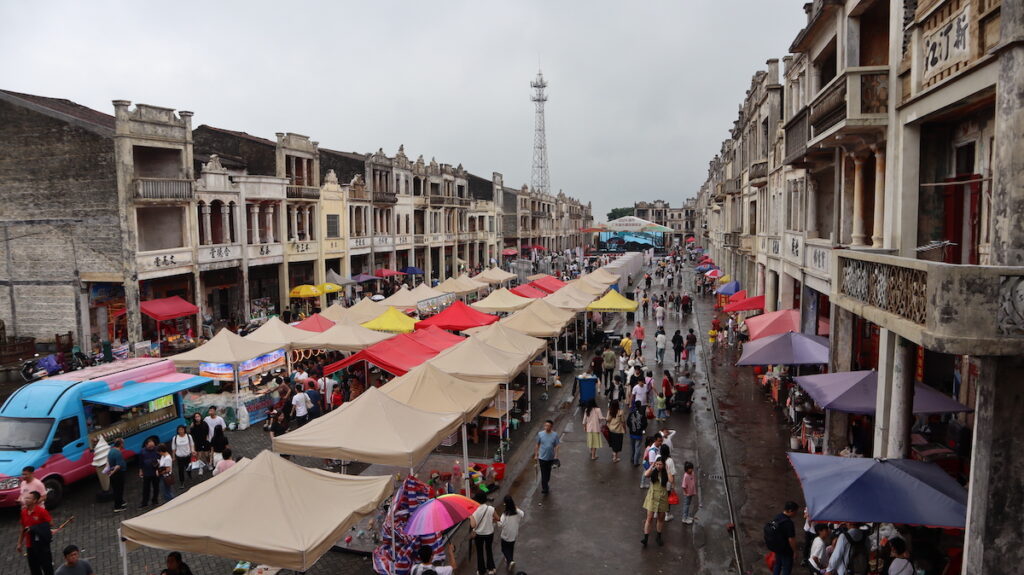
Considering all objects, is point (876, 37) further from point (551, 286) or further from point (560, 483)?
point (551, 286)

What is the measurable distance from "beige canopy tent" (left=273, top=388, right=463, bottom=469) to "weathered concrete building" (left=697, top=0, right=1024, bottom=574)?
274 inches

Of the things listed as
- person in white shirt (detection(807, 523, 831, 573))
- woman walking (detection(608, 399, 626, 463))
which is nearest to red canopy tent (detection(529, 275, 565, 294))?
woman walking (detection(608, 399, 626, 463))

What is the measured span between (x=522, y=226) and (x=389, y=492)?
247ft

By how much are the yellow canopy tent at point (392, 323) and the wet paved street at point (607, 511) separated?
7020 mm

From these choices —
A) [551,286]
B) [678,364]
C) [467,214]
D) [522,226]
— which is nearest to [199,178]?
[551,286]

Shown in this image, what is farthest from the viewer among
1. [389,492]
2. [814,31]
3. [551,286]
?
[551,286]

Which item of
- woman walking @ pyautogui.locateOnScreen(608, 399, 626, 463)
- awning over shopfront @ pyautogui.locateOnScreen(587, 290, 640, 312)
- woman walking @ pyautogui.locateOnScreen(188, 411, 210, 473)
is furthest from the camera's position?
awning over shopfront @ pyautogui.locateOnScreen(587, 290, 640, 312)

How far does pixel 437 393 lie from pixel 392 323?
10608 millimetres

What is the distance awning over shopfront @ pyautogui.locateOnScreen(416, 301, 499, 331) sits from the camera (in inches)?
914

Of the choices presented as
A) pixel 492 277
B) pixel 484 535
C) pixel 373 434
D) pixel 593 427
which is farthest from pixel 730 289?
pixel 484 535

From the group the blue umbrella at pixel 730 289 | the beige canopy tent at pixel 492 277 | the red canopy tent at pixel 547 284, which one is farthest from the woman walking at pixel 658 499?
the beige canopy tent at pixel 492 277

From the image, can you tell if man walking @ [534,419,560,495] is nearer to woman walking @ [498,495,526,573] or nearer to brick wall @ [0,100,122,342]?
woman walking @ [498,495,526,573]

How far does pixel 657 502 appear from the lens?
35.2 ft

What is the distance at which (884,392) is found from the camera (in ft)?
33.2
